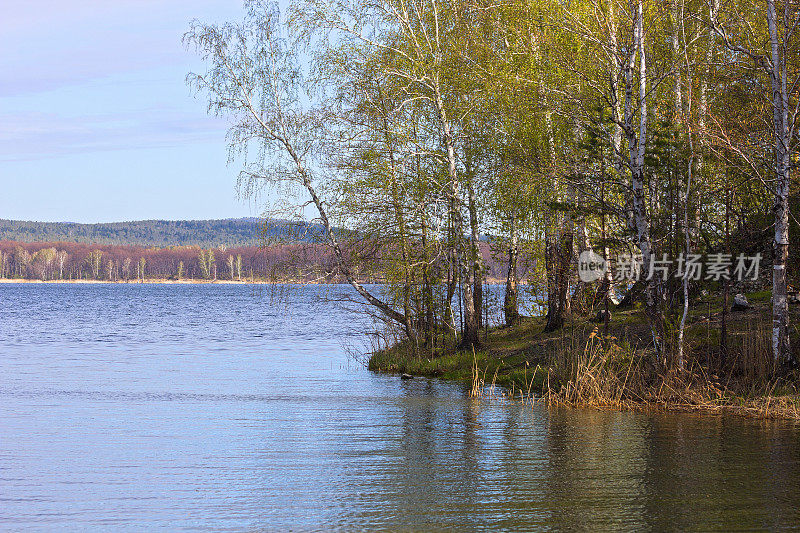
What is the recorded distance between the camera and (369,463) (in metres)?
11.2

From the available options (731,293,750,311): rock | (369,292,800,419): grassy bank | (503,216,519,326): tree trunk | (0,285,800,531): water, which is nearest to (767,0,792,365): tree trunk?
(369,292,800,419): grassy bank

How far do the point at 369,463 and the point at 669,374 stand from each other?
682cm

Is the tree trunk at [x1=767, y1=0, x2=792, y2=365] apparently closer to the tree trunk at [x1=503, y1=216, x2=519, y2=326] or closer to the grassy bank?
the grassy bank

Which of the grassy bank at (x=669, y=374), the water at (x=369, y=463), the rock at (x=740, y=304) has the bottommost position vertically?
the water at (x=369, y=463)

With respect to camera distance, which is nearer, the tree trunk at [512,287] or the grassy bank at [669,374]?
the grassy bank at [669,374]

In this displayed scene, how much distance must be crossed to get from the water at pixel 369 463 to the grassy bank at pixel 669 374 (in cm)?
67

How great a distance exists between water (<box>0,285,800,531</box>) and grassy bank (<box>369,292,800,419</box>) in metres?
0.67

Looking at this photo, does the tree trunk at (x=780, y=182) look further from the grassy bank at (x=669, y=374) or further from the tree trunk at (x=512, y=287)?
the tree trunk at (x=512, y=287)

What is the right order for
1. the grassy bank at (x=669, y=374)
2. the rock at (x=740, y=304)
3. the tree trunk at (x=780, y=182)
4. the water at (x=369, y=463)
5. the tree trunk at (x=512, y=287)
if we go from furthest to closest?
the tree trunk at (x=512, y=287) < the rock at (x=740, y=304) < the grassy bank at (x=669, y=374) < the tree trunk at (x=780, y=182) < the water at (x=369, y=463)

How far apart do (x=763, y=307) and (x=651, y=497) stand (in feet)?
36.9

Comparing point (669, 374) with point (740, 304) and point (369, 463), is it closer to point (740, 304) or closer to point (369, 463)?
point (740, 304)

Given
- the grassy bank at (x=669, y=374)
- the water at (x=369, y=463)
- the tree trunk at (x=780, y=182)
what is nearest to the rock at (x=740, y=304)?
the grassy bank at (x=669, y=374)

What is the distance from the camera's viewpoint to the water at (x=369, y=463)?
864cm

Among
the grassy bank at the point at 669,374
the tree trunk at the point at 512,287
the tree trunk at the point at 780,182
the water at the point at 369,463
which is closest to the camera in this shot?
the water at the point at 369,463
